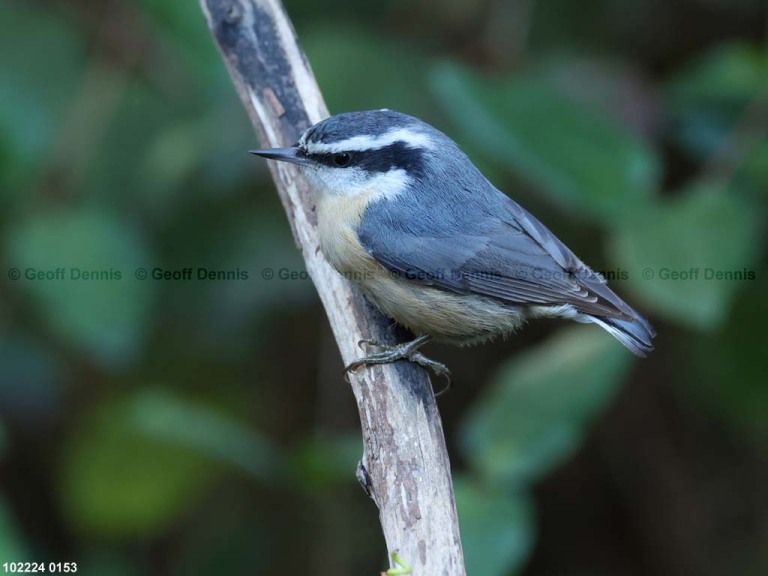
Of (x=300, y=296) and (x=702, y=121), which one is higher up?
(x=702, y=121)

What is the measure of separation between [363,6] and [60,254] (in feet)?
5.42

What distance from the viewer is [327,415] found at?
3.81 meters

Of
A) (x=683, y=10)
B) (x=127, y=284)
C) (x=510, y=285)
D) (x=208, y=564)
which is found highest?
(x=683, y=10)

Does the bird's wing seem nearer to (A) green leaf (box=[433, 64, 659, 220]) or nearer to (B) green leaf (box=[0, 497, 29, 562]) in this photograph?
(A) green leaf (box=[433, 64, 659, 220])

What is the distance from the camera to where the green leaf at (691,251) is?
9.32ft

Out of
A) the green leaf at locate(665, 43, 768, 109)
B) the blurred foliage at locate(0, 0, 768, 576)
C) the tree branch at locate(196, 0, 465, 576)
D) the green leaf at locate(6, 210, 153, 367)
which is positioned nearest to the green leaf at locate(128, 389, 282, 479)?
the blurred foliage at locate(0, 0, 768, 576)

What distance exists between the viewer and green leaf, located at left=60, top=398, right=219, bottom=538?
3.60 m

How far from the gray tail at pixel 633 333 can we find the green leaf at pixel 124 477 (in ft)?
5.61

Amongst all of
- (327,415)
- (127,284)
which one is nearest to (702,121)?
(327,415)

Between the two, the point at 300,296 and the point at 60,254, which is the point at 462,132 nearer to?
the point at 300,296

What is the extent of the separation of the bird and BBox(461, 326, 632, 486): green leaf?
0.96 ft

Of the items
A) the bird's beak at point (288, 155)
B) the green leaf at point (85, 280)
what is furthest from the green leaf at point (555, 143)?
the green leaf at point (85, 280)

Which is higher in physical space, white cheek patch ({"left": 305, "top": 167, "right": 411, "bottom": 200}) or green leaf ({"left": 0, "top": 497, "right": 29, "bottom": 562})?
white cheek patch ({"left": 305, "top": 167, "right": 411, "bottom": 200})

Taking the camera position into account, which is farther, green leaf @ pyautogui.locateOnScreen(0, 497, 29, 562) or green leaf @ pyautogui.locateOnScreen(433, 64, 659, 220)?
green leaf @ pyautogui.locateOnScreen(433, 64, 659, 220)
